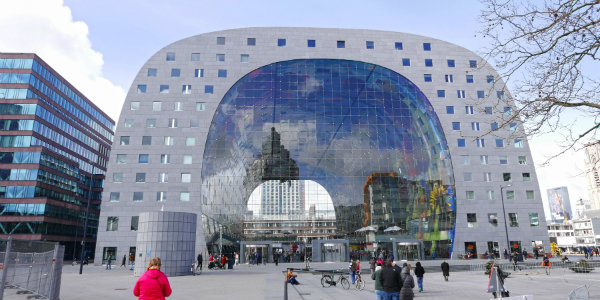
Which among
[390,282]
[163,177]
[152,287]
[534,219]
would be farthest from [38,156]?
[534,219]

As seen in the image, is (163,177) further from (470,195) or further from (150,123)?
(470,195)

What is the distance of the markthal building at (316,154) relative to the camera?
49.5 meters

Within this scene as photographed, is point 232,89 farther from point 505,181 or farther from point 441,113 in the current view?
point 505,181

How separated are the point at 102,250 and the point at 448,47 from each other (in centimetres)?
5852

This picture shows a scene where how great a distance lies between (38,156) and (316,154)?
167ft

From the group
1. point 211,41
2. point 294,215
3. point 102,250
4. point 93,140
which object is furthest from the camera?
point 93,140

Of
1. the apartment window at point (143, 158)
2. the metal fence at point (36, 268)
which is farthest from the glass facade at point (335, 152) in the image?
the metal fence at point (36, 268)

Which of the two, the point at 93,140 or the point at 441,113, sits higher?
the point at 93,140

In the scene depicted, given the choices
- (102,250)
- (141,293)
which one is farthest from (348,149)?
(141,293)

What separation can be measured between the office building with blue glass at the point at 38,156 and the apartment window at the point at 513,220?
68.9 m

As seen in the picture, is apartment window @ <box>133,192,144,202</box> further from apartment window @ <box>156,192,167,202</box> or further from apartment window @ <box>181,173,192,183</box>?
apartment window @ <box>181,173,192,183</box>

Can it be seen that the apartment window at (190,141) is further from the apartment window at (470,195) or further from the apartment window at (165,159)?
the apartment window at (470,195)

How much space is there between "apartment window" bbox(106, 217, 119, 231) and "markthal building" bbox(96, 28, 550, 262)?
131mm

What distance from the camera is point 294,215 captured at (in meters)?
51.4
